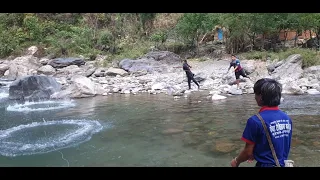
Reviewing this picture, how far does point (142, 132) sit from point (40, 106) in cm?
733

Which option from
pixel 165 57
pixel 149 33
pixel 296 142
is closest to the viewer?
pixel 296 142

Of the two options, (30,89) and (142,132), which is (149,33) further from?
(142,132)

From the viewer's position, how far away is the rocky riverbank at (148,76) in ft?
52.3

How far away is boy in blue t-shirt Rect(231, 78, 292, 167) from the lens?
2.90 metres

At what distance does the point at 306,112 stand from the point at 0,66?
79.2ft

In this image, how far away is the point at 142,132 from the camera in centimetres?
835

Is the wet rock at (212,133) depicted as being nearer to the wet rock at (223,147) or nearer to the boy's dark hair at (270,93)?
the wet rock at (223,147)

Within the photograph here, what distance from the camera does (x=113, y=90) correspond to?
17.7m

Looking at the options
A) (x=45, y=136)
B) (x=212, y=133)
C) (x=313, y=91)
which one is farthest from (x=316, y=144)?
(x=313, y=91)

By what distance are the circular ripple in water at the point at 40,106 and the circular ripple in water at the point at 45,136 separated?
308 centimetres

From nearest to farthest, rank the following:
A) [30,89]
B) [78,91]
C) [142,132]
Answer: [142,132] < [78,91] < [30,89]

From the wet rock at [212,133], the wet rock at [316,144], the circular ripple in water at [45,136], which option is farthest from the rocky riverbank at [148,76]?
the wet rock at [316,144]
